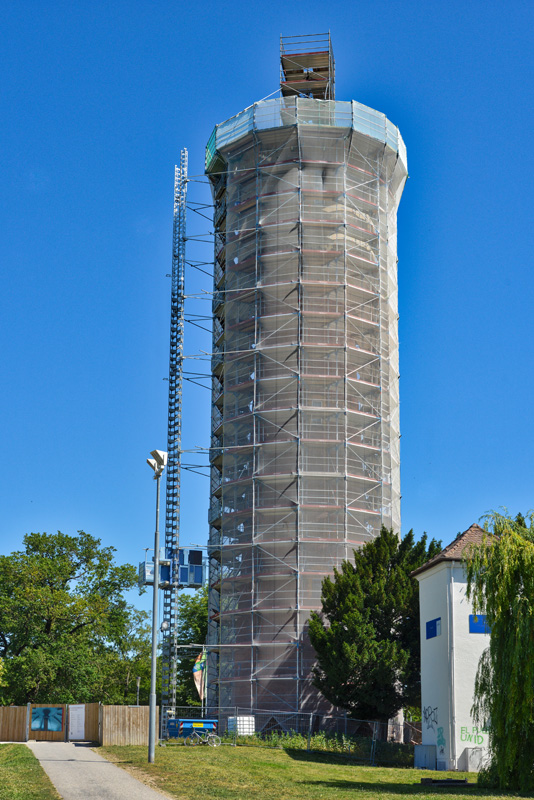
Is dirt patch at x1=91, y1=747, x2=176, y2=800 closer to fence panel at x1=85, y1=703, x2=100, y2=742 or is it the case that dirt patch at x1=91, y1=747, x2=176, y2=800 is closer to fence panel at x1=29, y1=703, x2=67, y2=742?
fence panel at x1=85, y1=703, x2=100, y2=742

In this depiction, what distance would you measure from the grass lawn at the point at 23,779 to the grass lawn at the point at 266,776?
→ 7.20ft

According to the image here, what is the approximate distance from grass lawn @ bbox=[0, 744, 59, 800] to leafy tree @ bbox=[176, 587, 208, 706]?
39.6 metres

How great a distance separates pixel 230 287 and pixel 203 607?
2790 centimetres

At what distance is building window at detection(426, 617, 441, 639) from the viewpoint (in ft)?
109

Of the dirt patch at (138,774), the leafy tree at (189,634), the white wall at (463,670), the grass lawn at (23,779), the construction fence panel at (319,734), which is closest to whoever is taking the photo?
the grass lawn at (23,779)

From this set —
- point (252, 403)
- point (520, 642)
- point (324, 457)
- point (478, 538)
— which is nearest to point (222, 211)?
point (252, 403)

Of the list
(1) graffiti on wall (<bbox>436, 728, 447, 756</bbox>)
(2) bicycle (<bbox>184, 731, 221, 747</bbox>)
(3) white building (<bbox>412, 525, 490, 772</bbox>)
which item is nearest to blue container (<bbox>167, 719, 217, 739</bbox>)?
(2) bicycle (<bbox>184, 731, 221, 747</bbox>)

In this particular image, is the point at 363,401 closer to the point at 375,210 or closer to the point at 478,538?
the point at 375,210

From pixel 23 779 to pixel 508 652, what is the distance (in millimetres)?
11529

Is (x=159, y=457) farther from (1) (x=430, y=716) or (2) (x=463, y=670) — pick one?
(1) (x=430, y=716)

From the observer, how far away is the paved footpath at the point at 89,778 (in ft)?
60.7

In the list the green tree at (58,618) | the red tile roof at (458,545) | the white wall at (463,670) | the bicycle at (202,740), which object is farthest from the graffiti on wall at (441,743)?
the green tree at (58,618)

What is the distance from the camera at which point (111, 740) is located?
105 ft

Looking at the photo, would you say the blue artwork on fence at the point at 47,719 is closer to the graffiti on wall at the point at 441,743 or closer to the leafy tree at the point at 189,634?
the graffiti on wall at the point at 441,743
